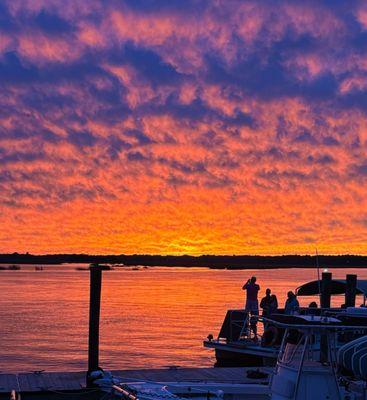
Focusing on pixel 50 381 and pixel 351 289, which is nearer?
pixel 50 381

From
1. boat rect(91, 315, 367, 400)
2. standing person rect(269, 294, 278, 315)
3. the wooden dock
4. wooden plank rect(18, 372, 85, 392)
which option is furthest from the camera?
standing person rect(269, 294, 278, 315)

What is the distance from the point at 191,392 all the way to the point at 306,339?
12.4ft

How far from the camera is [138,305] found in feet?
238

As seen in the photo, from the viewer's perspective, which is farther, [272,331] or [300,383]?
[272,331]

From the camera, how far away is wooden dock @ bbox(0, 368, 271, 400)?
709 inches

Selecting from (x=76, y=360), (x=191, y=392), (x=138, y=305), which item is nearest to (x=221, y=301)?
(x=138, y=305)

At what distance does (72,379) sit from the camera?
1961 centimetres

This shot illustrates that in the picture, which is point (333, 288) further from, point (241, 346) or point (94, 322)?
point (94, 322)

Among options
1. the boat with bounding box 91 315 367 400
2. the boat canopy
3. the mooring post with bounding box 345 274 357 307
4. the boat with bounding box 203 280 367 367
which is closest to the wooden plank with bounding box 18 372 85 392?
→ the boat with bounding box 91 315 367 400

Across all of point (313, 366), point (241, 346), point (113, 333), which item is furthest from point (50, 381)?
point (113, 333)

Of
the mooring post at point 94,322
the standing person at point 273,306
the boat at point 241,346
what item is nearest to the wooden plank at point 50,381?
the mooring post at point 94,322

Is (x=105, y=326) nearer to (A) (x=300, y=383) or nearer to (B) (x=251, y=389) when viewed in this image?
(B) (x=251, y=389)

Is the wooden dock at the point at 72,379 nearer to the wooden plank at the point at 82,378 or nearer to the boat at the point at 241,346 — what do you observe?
the wooden plank at the point at 82,378

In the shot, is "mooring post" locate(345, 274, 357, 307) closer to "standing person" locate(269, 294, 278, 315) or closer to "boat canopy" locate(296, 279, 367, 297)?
"boat canopy" locate(296, 279, 367, 297)
